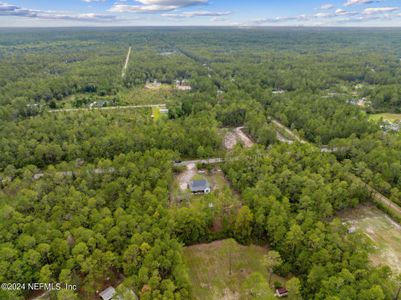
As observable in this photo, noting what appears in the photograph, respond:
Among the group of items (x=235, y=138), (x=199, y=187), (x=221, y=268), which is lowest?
(x=235, y=138)

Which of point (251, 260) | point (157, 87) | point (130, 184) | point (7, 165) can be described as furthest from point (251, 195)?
point (157, 87)

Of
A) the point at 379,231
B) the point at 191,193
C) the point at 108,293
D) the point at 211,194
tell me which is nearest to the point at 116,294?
the point at 108,293

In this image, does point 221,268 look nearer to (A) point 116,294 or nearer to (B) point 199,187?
(A) point 116,294

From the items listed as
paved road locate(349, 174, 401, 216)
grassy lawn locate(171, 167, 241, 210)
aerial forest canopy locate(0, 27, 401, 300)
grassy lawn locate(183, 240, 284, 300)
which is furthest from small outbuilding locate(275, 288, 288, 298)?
paved road locate(349, 174, 401, 216)

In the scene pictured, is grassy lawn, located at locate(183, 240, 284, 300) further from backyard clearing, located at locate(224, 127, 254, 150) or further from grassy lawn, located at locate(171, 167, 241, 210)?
backyard clearing, located at locate(224, 127, 254, 150)

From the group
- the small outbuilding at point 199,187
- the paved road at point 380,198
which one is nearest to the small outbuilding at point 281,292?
the small outbuilding at point 199,187

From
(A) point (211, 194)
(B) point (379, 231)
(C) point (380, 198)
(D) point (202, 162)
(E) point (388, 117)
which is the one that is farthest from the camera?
(E) point (388, 117)
